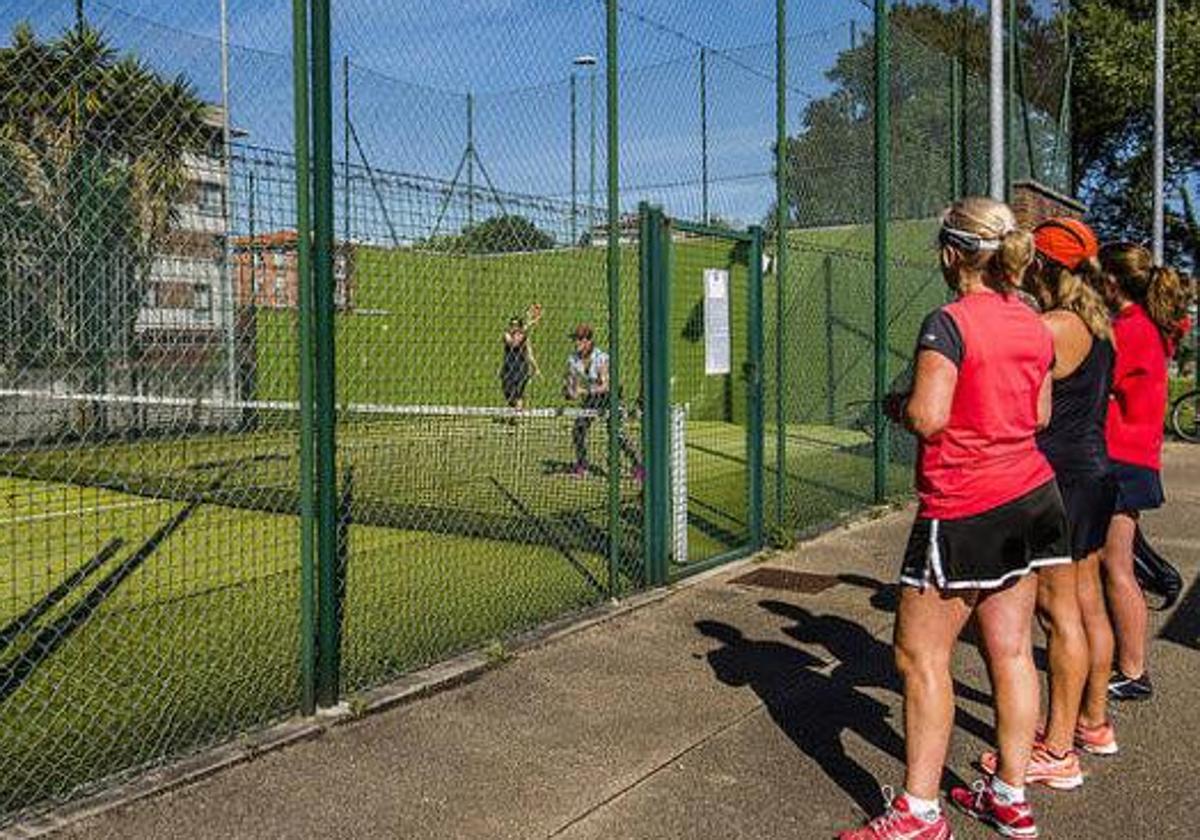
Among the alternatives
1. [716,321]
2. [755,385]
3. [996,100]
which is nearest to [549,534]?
[755,385]

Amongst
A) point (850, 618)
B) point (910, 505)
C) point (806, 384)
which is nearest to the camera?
point (850, 618)

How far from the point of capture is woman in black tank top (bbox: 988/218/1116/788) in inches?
148

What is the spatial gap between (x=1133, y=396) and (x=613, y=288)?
283 centimetres

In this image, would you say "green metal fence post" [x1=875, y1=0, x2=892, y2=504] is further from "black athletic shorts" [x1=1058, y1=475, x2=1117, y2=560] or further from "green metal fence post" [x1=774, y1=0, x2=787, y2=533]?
"black athletic shorts" [x1=1058, y1=475, x2=1117, y2=560]

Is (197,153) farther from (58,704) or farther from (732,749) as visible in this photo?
(732,749)

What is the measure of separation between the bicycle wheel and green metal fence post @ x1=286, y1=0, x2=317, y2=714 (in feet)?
49.6

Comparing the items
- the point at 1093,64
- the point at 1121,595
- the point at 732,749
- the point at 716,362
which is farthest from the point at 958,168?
the point at 1093,64

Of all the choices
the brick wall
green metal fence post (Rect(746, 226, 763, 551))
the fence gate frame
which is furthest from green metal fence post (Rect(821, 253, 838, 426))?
the fence gate frame

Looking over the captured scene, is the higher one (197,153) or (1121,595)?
(197,153)

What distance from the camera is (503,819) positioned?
3.66m

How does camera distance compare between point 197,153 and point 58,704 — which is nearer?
point 197,153

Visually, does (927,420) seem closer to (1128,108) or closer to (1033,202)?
(1033,202)

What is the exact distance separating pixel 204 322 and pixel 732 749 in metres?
2.64

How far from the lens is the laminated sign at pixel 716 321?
7.46m
